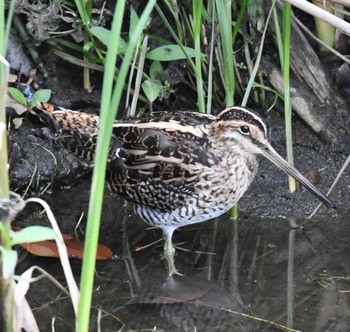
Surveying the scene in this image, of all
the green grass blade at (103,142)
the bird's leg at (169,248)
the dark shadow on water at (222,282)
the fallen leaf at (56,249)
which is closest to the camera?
the green grass blade at (103,142)

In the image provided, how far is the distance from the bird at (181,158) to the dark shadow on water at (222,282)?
0.21 m

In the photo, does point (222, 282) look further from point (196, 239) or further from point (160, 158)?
point (160, 158)

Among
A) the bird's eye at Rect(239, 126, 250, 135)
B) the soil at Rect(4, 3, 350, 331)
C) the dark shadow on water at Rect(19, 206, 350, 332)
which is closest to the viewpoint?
the dark shadow on water at Rect(19, 206, 350, 332)

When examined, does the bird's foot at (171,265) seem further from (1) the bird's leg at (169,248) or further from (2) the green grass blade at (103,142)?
(2) the green grass blade at (103,142)

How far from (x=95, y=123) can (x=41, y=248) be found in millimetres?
716

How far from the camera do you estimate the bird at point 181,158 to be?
15.4 ft

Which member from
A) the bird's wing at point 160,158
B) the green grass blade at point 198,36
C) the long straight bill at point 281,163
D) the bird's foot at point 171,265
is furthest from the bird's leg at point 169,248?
the green grass blade at point 198,36

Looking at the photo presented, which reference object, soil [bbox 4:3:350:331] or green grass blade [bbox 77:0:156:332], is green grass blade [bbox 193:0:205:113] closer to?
soil [bbox 4:3:350:331]

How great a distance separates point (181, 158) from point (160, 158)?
0.35 feet

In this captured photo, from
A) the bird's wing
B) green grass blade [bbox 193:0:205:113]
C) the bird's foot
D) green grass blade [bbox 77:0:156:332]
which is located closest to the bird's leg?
the bird's foot

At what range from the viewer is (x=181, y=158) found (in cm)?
467

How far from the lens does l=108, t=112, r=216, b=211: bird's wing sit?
15.4 feet

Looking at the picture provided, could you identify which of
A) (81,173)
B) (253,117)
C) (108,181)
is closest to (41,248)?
(108,181)

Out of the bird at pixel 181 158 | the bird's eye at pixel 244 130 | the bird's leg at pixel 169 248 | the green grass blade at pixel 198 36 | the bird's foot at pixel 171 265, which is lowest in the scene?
the bird's foot at pixel 171 265
